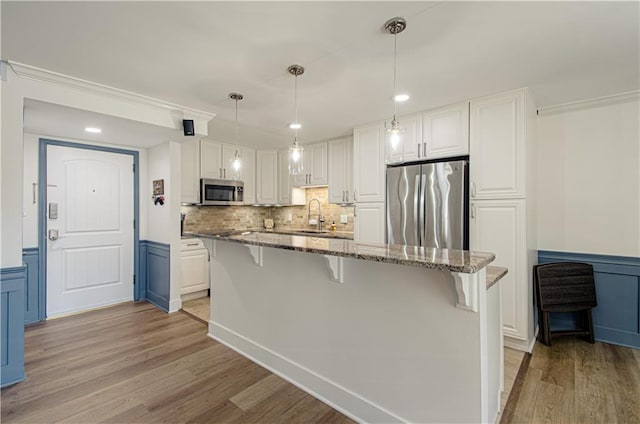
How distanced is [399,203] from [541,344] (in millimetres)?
1899

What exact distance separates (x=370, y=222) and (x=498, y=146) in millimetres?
1553

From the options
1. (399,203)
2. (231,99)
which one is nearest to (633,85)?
(399,203)

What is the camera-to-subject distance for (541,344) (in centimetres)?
290

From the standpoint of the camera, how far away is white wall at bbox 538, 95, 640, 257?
288 centimetres

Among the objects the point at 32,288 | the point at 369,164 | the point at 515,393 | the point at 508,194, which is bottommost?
the point at 515,393

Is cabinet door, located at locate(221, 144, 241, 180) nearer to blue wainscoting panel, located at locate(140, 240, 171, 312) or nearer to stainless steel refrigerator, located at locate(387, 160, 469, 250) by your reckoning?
blue wainscoting panel, located at locate(140, 240, 171, 312)

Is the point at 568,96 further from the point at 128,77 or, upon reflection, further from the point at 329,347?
the point at 128,77

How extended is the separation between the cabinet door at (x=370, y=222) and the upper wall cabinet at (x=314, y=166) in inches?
44.6

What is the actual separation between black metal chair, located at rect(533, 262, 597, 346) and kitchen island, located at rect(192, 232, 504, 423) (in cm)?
127

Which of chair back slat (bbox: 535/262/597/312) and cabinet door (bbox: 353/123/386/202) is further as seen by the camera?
cabinet door (bbox: 353/123/386/202)

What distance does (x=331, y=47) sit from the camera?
2018 millimetres

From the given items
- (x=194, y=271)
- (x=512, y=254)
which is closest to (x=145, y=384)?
(x=194, y=271)

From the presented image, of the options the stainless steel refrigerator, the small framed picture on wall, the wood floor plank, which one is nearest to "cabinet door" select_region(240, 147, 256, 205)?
the small framed picture on wall

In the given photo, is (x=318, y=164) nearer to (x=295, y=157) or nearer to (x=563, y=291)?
(x=295, y=157)
